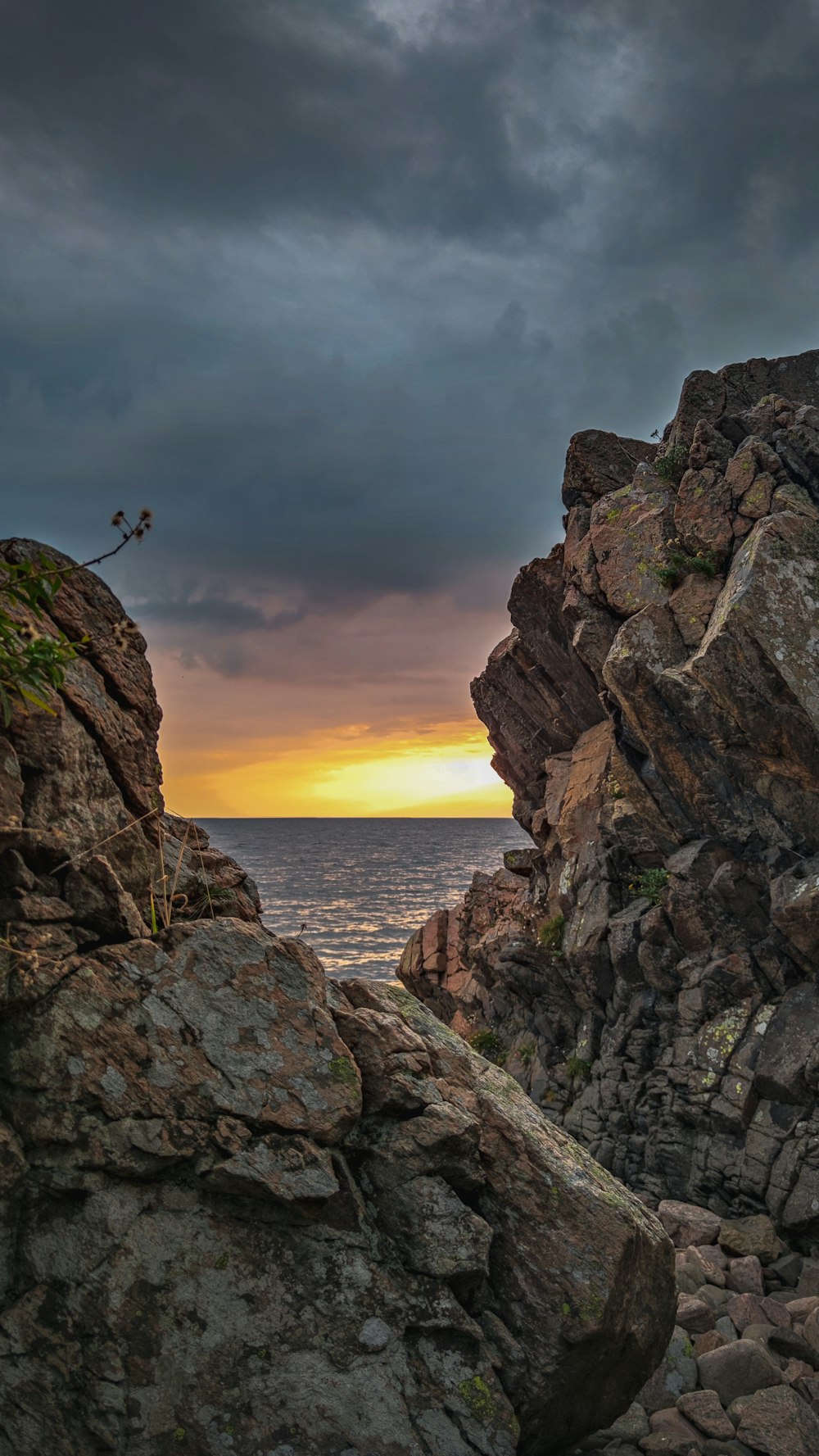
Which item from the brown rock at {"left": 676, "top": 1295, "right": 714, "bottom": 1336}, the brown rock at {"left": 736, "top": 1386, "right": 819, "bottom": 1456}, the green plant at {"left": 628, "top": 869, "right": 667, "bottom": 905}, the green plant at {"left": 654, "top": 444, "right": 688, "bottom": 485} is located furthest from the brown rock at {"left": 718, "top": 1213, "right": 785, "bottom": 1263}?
the green plant at {"left": 654, "top": 444, "right": 688, "bottom": 485}

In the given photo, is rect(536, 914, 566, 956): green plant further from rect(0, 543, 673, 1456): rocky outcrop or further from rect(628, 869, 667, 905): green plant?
rect(0, 543, 673, 1456): rocky outcrop

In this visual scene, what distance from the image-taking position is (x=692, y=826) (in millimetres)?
20500

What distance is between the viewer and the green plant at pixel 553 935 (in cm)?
2520

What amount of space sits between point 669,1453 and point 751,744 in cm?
1392

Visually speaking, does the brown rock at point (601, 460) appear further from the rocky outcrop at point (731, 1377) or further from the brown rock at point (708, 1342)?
the brown rock at point (708, 1342)

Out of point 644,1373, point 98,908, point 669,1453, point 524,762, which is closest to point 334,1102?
point 98,908

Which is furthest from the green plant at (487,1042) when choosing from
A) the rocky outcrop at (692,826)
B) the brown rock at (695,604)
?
the brown rock at (695,604)

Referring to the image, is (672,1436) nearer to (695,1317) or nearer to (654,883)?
(695,1317)

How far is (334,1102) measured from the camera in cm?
663

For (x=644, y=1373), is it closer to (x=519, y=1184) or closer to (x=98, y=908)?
(x=519, y=1184)

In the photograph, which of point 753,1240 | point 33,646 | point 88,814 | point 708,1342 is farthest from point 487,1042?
point 33,646

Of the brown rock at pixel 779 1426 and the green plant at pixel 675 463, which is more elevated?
the green plant at pixel 675 463

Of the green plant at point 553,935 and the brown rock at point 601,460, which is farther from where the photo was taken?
the brown rock at point 601,460

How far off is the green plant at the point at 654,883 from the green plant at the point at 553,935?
4151 millimetres
